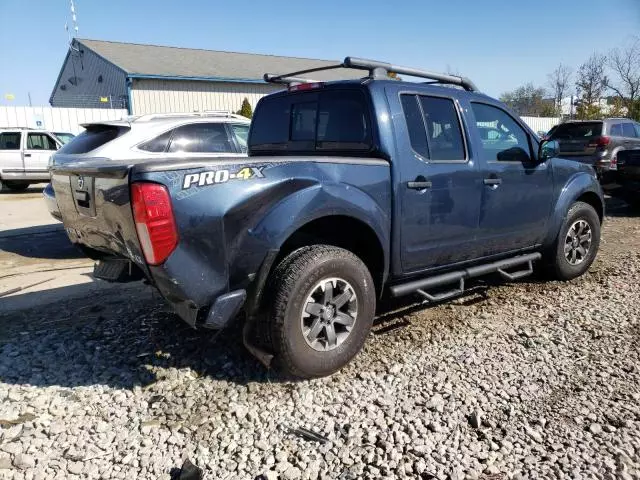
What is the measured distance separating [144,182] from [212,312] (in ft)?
2.69

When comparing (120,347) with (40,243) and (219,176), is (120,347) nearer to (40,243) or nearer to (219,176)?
(219,176)

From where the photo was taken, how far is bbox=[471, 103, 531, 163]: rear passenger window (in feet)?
14.5

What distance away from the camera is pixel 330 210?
3.33 meters

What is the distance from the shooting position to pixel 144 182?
2.73 metres

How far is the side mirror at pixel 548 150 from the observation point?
481cm

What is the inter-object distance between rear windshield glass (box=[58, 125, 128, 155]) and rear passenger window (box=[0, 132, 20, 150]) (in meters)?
10.9

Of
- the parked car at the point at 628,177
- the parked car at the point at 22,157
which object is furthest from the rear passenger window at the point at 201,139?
the parked car at the point at 22,157

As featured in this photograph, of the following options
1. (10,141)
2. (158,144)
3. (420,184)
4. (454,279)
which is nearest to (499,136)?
(420,184)

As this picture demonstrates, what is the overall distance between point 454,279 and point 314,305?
4.70 feet

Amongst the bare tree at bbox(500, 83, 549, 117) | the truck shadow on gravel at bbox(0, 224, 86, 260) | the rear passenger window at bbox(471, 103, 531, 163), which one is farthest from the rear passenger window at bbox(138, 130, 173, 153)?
the bare tree at bbox(500, 83, 549, 117)

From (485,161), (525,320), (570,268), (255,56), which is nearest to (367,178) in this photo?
(485,161)

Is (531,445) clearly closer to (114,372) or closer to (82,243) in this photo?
(114,372)

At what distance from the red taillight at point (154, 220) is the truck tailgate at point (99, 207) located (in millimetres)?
76

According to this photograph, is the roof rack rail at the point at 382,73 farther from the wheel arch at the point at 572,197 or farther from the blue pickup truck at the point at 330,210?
the wheel arch at the point at 572,197
